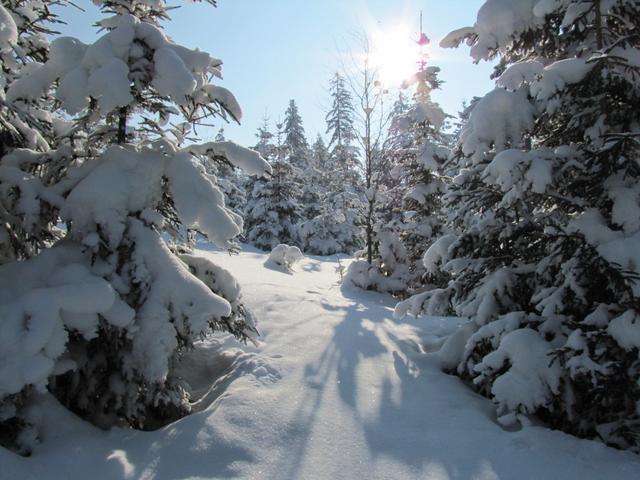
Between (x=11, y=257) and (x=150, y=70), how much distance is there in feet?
8.02

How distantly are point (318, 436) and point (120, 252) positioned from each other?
248 cm

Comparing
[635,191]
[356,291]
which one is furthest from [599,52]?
[356,291]

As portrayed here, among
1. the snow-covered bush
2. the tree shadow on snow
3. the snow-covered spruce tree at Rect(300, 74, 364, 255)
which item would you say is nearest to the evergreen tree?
the snow-covered spruce tree at Rect(300, 74, 364, 255)

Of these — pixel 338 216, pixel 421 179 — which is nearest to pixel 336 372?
pixel 421 179

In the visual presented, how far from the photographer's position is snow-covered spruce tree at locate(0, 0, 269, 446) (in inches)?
144

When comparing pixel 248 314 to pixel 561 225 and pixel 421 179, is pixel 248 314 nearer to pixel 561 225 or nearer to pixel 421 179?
pixel 561 225

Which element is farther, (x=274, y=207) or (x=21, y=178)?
(x=274, y=207)

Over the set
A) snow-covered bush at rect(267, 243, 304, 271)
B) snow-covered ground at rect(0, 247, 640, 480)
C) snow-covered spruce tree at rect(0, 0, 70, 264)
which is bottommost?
snow-covered ground at rect(0, 247, 640, 480)

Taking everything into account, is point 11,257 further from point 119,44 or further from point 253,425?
point 253,425

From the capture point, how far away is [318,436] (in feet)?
12.4

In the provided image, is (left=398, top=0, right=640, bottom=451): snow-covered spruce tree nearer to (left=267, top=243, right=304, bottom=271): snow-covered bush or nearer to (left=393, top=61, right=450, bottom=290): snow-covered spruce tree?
(left=393, top=61, right=450, bottom=290): snow-covered spruce tree

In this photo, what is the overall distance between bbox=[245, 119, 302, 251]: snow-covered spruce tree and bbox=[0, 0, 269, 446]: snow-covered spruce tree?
22953 mm

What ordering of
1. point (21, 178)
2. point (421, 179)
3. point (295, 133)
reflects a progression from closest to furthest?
point (21, 178) → point (421, 179) → point (295, 133)

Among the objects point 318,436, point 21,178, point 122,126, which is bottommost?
point 318,436
